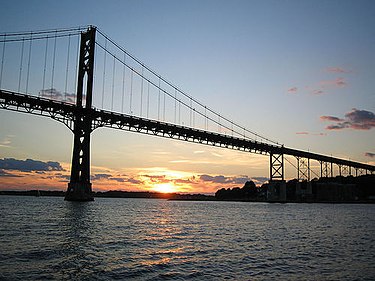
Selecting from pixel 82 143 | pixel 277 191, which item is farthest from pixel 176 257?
pixel 277 191

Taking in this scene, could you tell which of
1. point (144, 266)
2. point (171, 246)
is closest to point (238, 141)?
point (171, 246)

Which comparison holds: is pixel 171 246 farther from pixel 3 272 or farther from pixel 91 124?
pixel 91 124

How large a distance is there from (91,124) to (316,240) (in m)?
41.1

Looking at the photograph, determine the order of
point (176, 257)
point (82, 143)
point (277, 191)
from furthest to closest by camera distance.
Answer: point (277, 191)
point (82, 143)
point (176, 257)

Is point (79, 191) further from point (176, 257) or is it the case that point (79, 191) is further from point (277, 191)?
point (277, 191)

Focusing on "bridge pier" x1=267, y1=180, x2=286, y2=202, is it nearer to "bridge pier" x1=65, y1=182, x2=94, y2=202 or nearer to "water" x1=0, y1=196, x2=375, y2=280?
"bridge pier" x1=65, y1=182, x2=94, y2=202

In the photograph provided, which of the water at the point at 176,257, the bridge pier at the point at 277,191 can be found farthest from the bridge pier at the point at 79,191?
the bridge pier at the point at 277,191

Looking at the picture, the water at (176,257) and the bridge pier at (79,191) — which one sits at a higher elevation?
the bridge pier at (79,191)

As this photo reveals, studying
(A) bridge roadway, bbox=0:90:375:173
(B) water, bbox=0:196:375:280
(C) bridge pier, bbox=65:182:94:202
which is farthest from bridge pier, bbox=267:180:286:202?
(B) water, bbox=0:196:375:280

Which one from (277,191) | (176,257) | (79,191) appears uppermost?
(277,191)

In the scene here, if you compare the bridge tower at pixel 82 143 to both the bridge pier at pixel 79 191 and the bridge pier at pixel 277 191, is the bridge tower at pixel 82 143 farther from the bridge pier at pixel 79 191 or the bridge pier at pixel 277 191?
the bridge pier at pixel 277 191

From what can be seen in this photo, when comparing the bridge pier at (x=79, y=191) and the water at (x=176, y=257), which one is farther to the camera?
the bridge pier at (x=79, y=191)

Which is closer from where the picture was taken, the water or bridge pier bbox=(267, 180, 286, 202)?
the water

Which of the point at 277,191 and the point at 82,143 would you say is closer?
the point at 82,143
